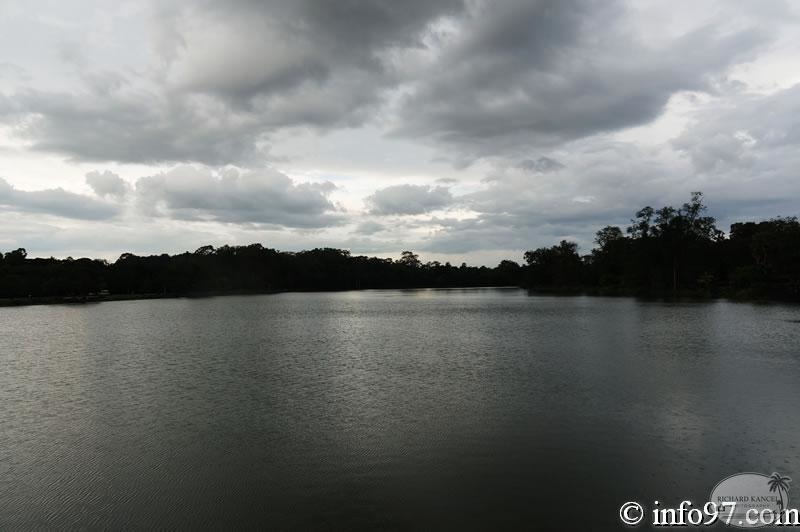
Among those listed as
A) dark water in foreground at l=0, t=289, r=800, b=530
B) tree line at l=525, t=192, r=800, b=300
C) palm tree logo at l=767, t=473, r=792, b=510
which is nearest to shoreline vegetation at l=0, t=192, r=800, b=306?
tree line at l=525, t=192, r=800, b=300

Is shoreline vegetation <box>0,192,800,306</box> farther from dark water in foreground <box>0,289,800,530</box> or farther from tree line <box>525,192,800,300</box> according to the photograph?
dark water in foreground <box>0,289,800,530</box>

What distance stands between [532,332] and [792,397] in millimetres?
19911

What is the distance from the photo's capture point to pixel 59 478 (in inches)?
387

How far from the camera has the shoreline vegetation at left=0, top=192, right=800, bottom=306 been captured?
A: 245ft

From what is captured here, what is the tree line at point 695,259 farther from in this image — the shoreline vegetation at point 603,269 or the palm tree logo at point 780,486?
the palm tree logo at point 780,486

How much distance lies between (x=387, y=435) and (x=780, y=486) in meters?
7.83

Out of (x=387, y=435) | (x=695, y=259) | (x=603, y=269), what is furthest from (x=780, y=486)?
(x=603, y=269)

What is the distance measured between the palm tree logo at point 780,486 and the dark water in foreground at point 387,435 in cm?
19

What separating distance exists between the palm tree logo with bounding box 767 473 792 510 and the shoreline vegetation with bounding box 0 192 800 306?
2911 inches

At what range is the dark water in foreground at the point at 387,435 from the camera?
8.38 metres

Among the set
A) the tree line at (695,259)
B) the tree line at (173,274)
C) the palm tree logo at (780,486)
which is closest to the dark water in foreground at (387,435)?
the palm tree logo at (780,486)

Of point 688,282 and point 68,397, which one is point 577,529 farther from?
point 688,282

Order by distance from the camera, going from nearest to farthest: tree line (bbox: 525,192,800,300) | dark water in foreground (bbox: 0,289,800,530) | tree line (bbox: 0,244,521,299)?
dark water in foreground (bbox: 0,289,800,530) → tree line (bbox: 525,192,800,300) → tree line (bbox: 0,244,521,299)

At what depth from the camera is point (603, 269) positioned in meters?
118
